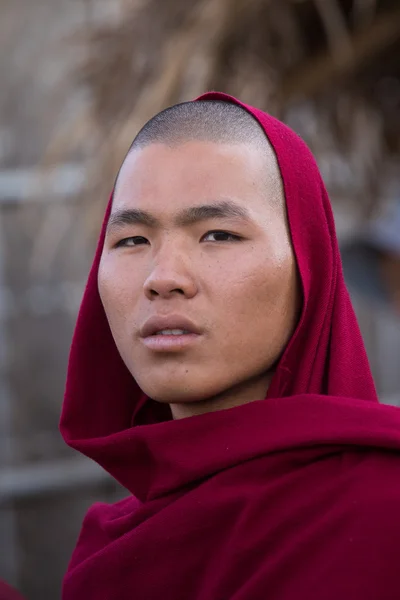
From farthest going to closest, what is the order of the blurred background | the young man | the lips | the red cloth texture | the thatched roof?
the blurred background
the thatched roof
the red cloth texture
the lips
the young man

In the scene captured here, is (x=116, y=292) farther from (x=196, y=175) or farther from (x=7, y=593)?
(x=7, y=593)

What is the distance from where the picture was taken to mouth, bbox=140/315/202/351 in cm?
136

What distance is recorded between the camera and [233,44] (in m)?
3.35

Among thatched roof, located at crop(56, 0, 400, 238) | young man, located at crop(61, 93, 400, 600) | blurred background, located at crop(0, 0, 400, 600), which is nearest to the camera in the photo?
young man, located at crop(61, 93, 400, 600)

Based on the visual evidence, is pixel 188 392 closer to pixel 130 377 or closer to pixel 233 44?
pixel 130 377

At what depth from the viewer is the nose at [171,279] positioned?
1.34 m

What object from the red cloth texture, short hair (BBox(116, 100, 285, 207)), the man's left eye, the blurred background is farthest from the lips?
the blurred background

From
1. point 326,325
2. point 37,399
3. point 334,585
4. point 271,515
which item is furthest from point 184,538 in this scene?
point 37,399

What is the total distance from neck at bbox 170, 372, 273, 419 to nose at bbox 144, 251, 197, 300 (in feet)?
0.60

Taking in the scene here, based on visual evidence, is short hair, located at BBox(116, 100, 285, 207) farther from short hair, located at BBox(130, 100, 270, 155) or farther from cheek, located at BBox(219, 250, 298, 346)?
cheek, located at BBox(219, 250, 298, 346)

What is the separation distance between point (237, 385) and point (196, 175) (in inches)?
13.0

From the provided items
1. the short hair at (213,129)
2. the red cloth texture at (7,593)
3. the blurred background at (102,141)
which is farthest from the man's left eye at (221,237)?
the blurred background at (102,141)

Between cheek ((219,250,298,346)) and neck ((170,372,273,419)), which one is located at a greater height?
cheek ((219,250,298,346))

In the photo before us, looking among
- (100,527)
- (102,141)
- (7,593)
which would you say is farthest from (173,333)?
(102,141)
